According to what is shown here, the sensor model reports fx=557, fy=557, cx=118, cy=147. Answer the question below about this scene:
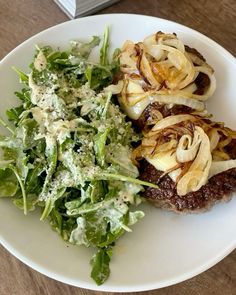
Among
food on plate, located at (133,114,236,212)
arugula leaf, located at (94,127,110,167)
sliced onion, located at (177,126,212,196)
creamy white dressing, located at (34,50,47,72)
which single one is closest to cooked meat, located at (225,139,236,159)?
food on plate, located at (133,114,236,212)

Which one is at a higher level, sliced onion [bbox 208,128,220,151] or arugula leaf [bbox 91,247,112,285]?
sliced onion [bbox 208,128,220,151]

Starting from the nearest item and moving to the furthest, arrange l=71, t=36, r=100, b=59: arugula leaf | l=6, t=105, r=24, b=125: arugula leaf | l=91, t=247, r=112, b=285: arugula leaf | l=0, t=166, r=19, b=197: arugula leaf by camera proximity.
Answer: l=91, t=247, r=112, b=285: arugula leaf
l=0, t=166, r=19, b=197: arugula leaf
l=6, t=105, r=24, b=125: arugula leaf
l=71, t=36, r=100, b=59: arugula leaf

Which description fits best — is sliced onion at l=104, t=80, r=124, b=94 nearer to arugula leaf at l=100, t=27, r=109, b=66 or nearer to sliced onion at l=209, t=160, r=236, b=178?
arugula leaf at l=100, t=27, r=109, b=66

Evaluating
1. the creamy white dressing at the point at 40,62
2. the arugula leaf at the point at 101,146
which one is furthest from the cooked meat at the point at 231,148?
the creamy white dressing at the point at 40,62

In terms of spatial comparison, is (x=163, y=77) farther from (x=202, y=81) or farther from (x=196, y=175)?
(x=196, y=175)

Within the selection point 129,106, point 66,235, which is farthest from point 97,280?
point 129,106

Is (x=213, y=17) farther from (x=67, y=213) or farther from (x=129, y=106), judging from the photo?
(x=67, y=213)

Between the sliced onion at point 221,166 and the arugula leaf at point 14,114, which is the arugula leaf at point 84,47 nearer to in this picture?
the arugula leaf at point 14,114
